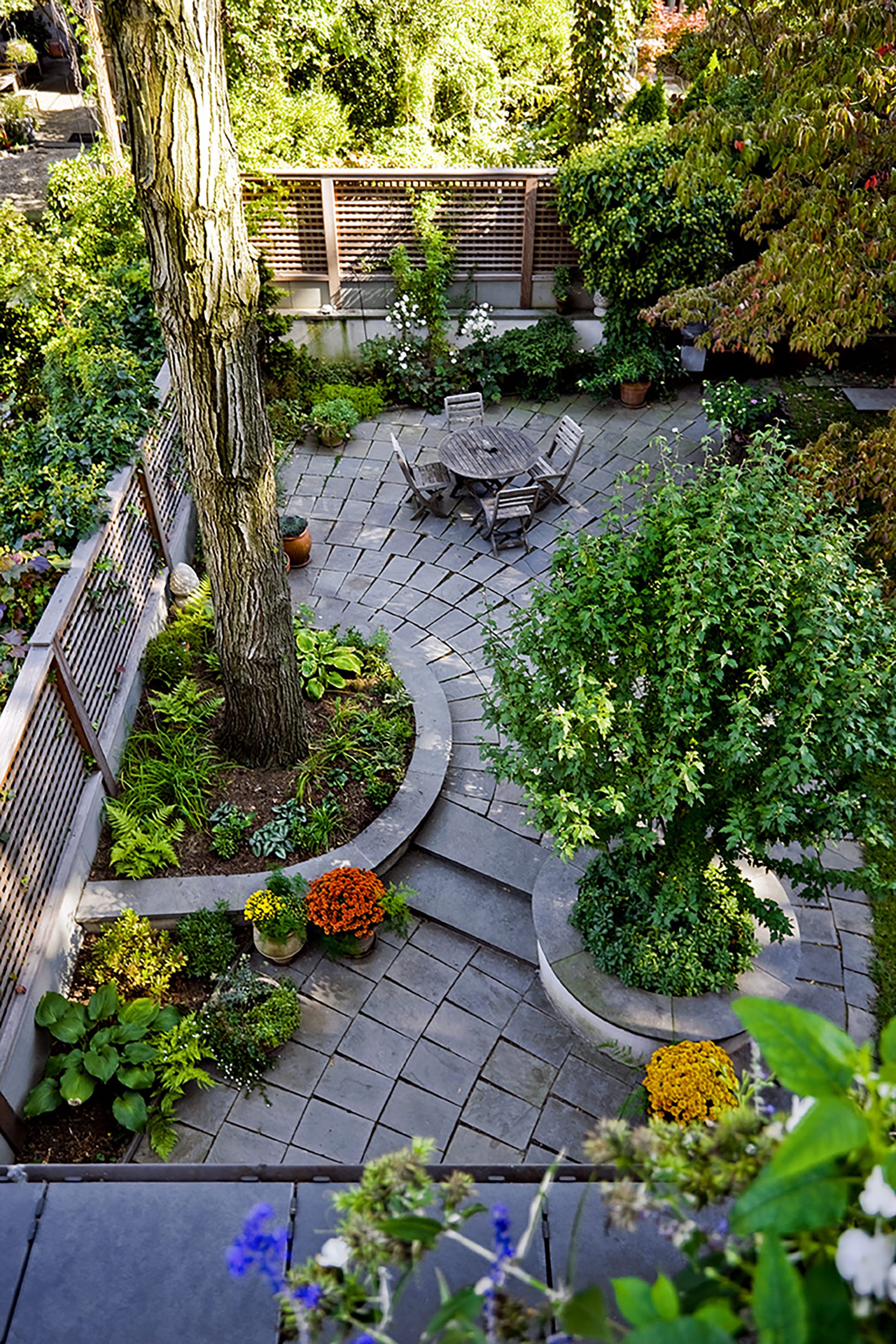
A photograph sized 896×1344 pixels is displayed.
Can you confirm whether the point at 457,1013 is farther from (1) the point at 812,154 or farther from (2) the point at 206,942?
(1) the point at 812,154

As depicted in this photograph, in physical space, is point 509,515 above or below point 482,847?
above

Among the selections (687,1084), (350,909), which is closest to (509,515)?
(350,909)

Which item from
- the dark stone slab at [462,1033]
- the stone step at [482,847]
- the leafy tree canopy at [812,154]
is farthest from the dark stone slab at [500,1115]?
the leafy tree canopy at [812,154]

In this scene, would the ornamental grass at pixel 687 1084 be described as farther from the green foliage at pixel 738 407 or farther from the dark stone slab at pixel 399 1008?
the green foliage at pixel 738 407

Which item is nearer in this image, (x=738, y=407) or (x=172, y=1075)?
(x=172, y=1075)

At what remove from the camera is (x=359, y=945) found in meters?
5.83

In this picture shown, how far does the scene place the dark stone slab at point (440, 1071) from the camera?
5316 millimetres

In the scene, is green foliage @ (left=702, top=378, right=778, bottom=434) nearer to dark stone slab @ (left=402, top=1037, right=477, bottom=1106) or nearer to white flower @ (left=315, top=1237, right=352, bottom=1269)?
dark stone slab @ (left=402, top=1037, right=477, bottom=1106)

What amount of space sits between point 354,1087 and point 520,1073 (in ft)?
3.13

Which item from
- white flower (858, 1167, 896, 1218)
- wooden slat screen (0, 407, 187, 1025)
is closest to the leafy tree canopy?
wooden slat screen (0, 407, 187, 1025)

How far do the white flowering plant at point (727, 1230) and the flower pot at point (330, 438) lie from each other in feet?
31.4

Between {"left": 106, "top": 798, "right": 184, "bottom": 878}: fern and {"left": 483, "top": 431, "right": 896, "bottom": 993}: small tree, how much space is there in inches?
97.9

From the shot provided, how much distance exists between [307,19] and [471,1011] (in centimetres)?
1245

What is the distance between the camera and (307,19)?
39.9 ft
